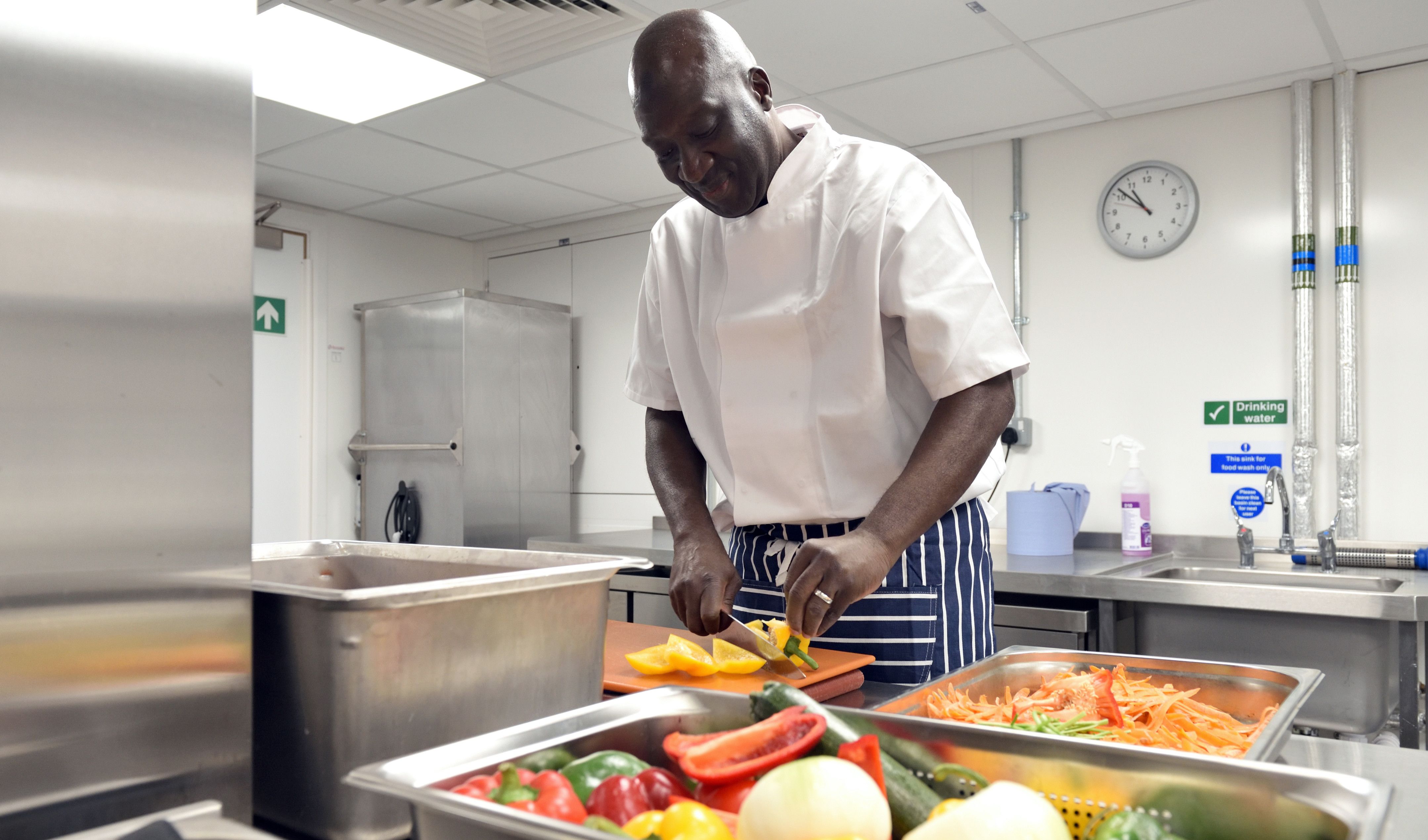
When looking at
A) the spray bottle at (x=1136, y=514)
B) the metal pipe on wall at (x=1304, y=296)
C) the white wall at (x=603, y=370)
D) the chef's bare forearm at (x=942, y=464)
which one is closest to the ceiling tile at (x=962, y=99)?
the metal pipe on wall at (x=1304, y=296)

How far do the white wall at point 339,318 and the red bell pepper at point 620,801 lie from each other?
14.9 ft

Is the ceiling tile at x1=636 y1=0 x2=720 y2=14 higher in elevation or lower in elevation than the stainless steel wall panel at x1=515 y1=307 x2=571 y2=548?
higher

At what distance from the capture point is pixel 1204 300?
3373 mm

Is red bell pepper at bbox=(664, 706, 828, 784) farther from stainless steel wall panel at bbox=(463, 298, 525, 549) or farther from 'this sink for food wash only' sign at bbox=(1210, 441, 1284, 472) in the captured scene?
stainless steel wall panel at bbox=(463, 298, 525, 549)

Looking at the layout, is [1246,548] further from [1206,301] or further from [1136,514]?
[1206,301]

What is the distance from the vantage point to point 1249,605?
249 centimetres

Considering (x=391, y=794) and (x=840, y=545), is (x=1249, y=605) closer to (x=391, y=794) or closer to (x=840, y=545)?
(x=840, y=545)

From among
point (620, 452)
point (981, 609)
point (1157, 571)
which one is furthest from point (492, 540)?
point (981, 609)

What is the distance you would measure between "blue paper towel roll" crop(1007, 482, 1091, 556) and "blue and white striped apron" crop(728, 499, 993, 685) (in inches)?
72.0

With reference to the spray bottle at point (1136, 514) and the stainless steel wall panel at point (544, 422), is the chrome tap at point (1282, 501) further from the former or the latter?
the stainless steel wall panel at point (544, 422)

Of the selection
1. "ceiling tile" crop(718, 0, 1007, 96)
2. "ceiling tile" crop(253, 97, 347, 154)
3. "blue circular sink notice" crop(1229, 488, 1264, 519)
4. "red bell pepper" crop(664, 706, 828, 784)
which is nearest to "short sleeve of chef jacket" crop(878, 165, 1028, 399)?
"red bell pepper" crop(664, 706, 828, 784)

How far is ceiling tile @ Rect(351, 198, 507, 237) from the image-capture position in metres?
4.77

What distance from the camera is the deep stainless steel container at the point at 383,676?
0.72 m

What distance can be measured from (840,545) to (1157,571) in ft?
7.42
